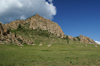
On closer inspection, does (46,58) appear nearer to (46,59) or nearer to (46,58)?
(46,58)

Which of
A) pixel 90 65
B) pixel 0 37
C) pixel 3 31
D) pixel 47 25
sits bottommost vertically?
pixel 90 65

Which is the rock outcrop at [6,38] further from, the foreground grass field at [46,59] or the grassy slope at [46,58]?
the foreground grass field at [46,59]

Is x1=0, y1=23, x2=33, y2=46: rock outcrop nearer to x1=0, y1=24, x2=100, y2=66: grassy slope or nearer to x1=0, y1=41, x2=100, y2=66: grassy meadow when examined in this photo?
x1=0, y1=24, x2=100, y2=66: grassy slope

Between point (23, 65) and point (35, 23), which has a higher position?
point (35, 23)

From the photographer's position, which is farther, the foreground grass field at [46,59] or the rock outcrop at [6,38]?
the rock outcrop at [6,38]

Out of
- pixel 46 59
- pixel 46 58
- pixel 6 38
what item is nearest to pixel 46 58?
pixel 46 58

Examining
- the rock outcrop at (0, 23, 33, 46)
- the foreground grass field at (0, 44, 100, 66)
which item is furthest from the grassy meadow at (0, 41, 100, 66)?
the rock outcrop at (0, 23, 33, 46)

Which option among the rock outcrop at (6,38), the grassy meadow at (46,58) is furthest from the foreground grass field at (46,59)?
the rock outcrop at (6,38)

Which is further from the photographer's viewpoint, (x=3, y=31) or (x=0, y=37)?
(x=3, y=31)

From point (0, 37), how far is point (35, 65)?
3616cm

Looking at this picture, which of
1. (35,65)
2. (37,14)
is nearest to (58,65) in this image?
(35,65)

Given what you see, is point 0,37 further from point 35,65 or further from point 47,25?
point 47,25

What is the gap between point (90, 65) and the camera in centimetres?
1124

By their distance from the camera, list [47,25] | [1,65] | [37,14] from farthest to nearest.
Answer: [37,14] < [47,25] < [1,65]
